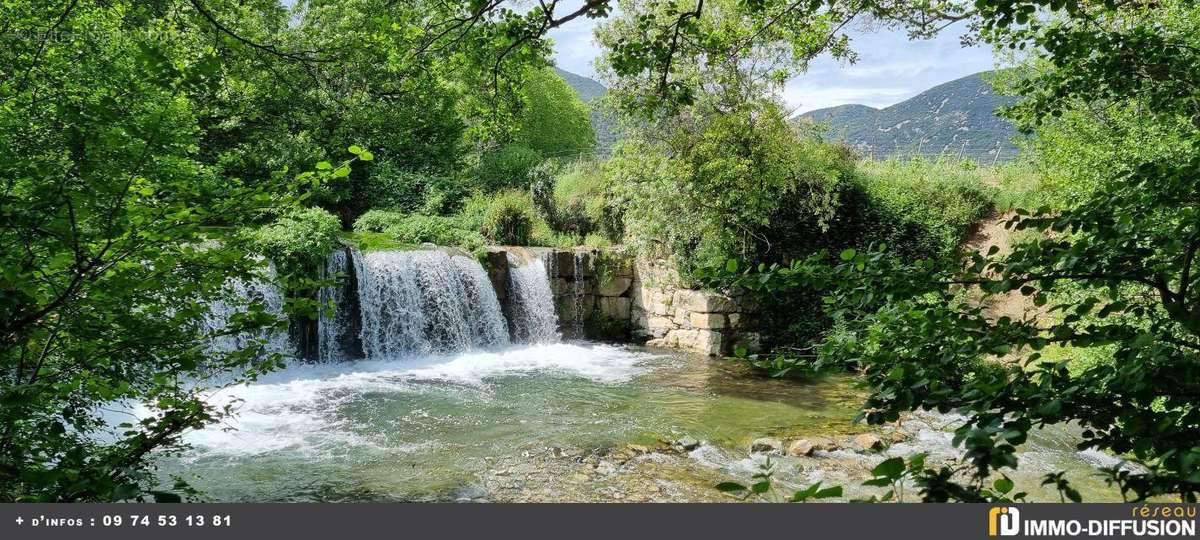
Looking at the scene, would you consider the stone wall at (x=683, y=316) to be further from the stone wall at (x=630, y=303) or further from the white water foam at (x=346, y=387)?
the white water foam at (x=346, y=387)

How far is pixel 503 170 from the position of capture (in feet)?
54.9

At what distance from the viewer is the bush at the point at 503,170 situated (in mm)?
16547

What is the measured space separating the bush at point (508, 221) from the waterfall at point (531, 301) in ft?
4.26

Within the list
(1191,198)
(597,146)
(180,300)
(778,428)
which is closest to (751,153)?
(778,428)

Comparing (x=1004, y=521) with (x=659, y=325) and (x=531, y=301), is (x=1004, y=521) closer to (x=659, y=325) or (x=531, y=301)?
(x=531, y=301)

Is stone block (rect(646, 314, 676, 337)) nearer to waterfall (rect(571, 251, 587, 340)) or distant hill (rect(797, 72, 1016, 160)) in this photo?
waterfall (rect(571, 251, 587, 340))

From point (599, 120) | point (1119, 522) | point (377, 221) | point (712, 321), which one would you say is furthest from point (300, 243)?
point (599, 120)

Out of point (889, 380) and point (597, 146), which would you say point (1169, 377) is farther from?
point (597, 146)

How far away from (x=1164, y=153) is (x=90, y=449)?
1040 cm

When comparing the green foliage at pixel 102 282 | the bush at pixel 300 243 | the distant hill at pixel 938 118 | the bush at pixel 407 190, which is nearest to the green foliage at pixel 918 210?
the bush at pixel 407 190

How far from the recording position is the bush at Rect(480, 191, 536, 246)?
13539mm

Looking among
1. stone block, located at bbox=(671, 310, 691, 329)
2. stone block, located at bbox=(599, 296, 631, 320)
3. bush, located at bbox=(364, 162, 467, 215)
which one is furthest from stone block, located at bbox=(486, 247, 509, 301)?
bush, located at bbox=(364, 162, 467, 215)

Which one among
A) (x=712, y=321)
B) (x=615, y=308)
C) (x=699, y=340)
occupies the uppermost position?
(x=615, y=308)

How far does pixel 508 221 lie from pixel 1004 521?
12473 millimetres
